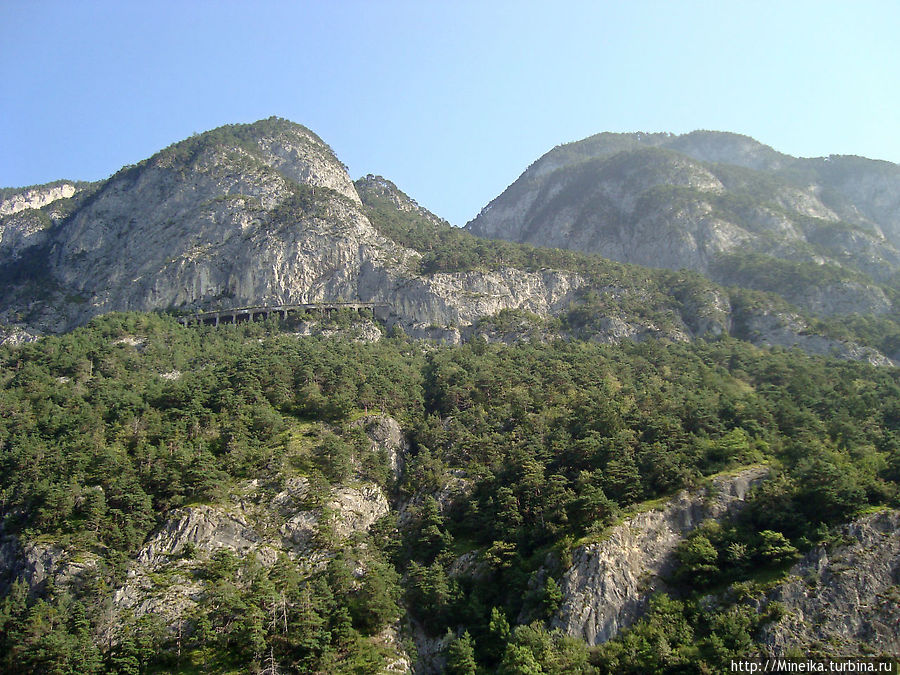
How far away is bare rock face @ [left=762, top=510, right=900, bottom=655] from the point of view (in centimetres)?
3503

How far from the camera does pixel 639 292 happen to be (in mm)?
105250

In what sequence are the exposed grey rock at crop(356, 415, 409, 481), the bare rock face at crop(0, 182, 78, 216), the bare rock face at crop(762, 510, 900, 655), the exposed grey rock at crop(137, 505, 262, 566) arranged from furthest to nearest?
the bare rock face at crop(0, 182, 78, 216), the exposed grey rock at crop(356, 415, 409, 481), the exposed grey rock at crop(137, 505, 262, 566), the bare rock face at crop(762, 510, 900, 655)

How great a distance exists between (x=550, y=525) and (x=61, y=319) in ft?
→ 315

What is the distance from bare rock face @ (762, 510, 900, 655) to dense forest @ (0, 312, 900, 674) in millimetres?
1140

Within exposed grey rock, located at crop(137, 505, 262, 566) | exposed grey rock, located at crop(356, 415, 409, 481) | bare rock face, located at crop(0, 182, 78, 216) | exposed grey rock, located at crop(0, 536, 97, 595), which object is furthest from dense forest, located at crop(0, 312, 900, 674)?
bare rock face, located at crop(0, 182, 78, 216)

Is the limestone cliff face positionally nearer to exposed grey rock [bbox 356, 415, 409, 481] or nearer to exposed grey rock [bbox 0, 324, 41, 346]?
exposed grey rock [bbox 356, 415, 409, 481]

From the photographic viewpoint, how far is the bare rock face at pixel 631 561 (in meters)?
39.9

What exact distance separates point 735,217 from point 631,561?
111478 millimetres

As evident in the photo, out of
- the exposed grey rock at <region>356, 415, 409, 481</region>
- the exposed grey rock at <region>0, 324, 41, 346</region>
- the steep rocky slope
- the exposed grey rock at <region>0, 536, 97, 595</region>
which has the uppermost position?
the steep rocky slope

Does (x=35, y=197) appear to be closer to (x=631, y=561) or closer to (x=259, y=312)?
(x=259, y=312)

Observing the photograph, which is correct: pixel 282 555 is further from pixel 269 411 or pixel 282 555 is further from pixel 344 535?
pixel 269 411

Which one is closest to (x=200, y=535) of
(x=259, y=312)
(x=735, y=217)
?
(x=259, y=312)

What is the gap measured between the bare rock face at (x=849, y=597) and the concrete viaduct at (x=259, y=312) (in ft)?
245

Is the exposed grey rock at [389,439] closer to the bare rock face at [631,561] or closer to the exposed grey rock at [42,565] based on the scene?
the bare rock face at [631,561]
